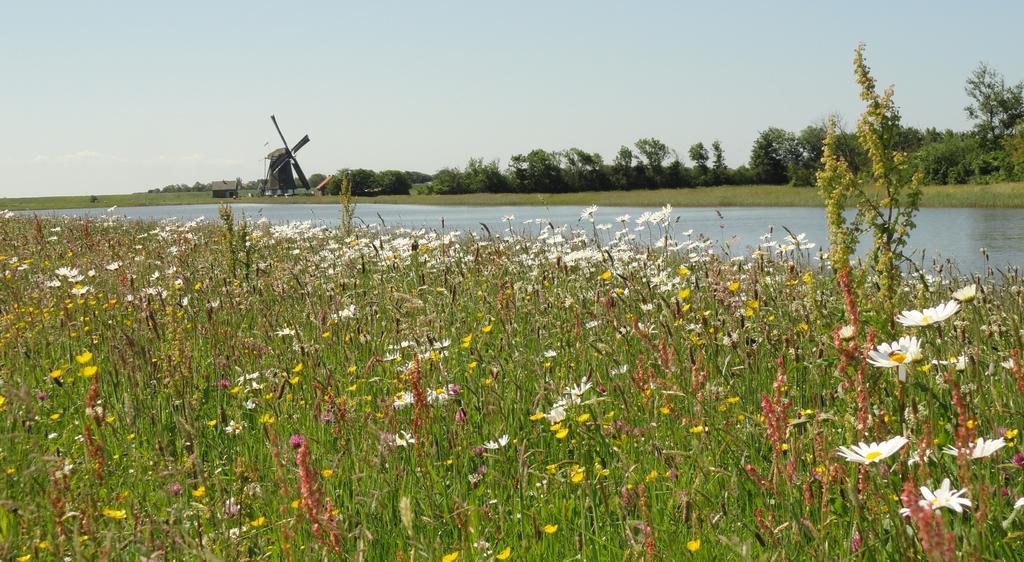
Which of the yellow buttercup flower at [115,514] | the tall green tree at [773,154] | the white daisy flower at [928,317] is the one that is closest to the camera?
the white daisy flower at [928,317]

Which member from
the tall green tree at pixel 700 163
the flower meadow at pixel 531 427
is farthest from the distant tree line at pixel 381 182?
the flower meadow at pixel 531 427

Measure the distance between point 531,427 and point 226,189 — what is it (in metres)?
123

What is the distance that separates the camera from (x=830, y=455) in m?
1.96

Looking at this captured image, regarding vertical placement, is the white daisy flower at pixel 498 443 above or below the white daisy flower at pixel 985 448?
below

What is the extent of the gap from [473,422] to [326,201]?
7729 centimetres

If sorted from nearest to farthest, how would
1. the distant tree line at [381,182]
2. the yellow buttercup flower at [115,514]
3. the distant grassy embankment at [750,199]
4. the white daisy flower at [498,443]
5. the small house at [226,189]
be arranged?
the yellow buttercup flower at [115,514] < the white daisy flower at [498,443] < the distant grassy embankment at [750,199] < the distant tree line at [381,182] < the small house at [226,189]

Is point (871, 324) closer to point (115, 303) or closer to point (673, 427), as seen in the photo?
point (673, 427)

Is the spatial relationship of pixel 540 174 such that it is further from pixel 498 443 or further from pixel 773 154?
pixel 498 443

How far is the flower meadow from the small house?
108m

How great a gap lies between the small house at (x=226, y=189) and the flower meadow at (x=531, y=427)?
Answer: 108226mm

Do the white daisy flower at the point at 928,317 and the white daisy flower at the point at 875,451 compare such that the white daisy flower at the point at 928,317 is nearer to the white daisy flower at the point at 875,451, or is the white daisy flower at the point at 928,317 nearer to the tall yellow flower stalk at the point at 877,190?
the white daisy flower at the point at 875,451

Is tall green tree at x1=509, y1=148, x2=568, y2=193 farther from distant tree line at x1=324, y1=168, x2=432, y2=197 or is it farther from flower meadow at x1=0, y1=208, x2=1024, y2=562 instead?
flower meadow at x1=0, y1=208, x2=1024, y2=562

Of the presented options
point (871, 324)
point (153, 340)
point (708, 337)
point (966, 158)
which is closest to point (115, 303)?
point (153, 340)

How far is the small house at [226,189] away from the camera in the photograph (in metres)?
112
